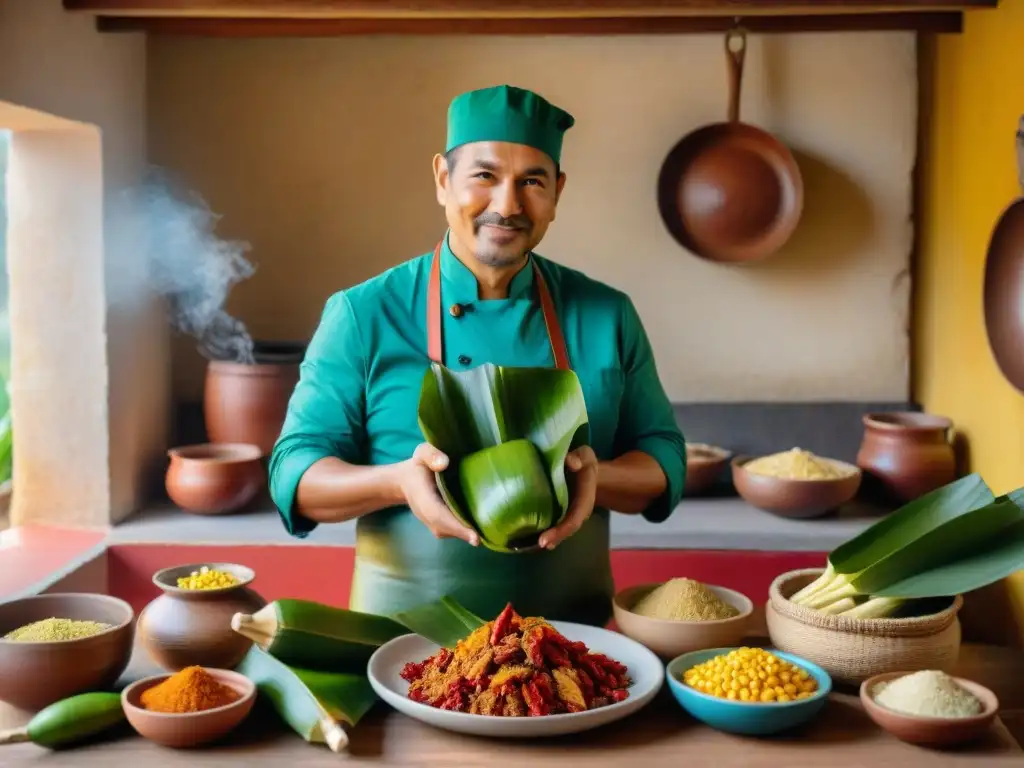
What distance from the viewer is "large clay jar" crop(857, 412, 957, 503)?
3.08 meters

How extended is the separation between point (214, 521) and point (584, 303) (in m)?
1.69

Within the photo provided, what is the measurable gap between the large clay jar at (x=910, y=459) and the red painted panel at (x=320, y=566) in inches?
16.9

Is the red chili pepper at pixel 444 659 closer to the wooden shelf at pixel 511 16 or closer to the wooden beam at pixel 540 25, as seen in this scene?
the wooden shelf at pixel 511 16

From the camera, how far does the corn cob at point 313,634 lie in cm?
140

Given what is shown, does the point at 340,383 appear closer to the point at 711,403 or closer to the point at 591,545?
the point at 591,545

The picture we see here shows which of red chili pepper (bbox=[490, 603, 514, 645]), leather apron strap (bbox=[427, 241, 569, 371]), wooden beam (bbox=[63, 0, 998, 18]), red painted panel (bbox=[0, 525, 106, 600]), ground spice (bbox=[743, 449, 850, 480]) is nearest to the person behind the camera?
red chili pepper (bbox=[490, 603, 514, 645])

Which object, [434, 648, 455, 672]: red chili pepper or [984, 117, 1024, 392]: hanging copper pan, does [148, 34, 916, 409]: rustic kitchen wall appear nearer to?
[984, 117, 1024, 392]: hanging copper pan

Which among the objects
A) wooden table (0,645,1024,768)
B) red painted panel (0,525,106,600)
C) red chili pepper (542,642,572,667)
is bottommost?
red painted panel (0,525,106,600)

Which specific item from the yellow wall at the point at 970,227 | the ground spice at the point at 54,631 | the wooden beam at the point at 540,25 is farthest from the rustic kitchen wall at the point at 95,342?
the yellow wall at the point at 970,227

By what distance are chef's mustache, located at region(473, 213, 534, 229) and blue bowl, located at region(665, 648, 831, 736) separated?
29.2 inches

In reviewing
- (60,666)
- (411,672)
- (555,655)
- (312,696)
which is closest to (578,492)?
(555,655)

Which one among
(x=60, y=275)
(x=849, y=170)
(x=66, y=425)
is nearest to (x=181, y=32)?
(x=60, y=275)

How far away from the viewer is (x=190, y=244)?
3346mm

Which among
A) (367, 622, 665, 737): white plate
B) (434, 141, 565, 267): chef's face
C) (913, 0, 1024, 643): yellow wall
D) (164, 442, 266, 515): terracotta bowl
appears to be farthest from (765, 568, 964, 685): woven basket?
(164, 442, 266, 515): terracotta bowl
